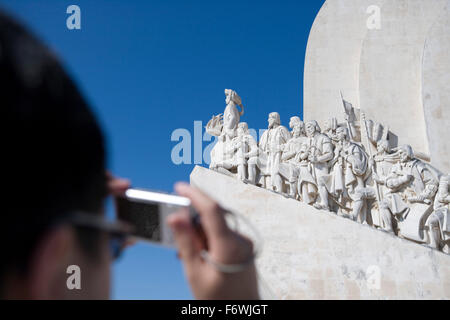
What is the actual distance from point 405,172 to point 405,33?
359 centimetres

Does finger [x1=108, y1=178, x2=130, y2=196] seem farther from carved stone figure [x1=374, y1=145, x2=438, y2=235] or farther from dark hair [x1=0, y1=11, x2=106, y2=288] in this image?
carved stone figure [x1=374, y1=145, x2=438, y2=235]

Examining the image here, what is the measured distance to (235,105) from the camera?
31.6ft

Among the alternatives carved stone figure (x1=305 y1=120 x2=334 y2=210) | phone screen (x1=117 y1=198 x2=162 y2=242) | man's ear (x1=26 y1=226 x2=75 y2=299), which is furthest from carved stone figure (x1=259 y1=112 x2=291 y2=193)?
man's ear (x1=26 y1=226 x2=75 y2=299)

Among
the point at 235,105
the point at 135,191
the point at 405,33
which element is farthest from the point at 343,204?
the point at 135,191

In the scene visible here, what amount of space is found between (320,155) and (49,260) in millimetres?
7926

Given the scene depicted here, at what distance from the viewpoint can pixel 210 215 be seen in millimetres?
723

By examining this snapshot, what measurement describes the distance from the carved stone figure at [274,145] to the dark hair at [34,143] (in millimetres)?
7698

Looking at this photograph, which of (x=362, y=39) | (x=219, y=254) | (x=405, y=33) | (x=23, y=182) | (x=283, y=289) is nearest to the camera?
(x=23, y=182)

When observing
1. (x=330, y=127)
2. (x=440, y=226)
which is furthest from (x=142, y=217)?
(x=330, y=127)

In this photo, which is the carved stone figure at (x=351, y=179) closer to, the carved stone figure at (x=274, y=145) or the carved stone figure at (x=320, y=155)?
the carved stone figure at (x=320, y=155)

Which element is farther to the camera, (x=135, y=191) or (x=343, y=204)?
(x=343, y=204)

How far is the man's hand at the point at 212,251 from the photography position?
28.4 inches

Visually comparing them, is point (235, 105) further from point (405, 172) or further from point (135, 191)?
point (135, 191)

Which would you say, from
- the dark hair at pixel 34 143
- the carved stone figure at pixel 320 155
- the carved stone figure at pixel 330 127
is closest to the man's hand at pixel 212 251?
the dark hair at pixel 34 143
